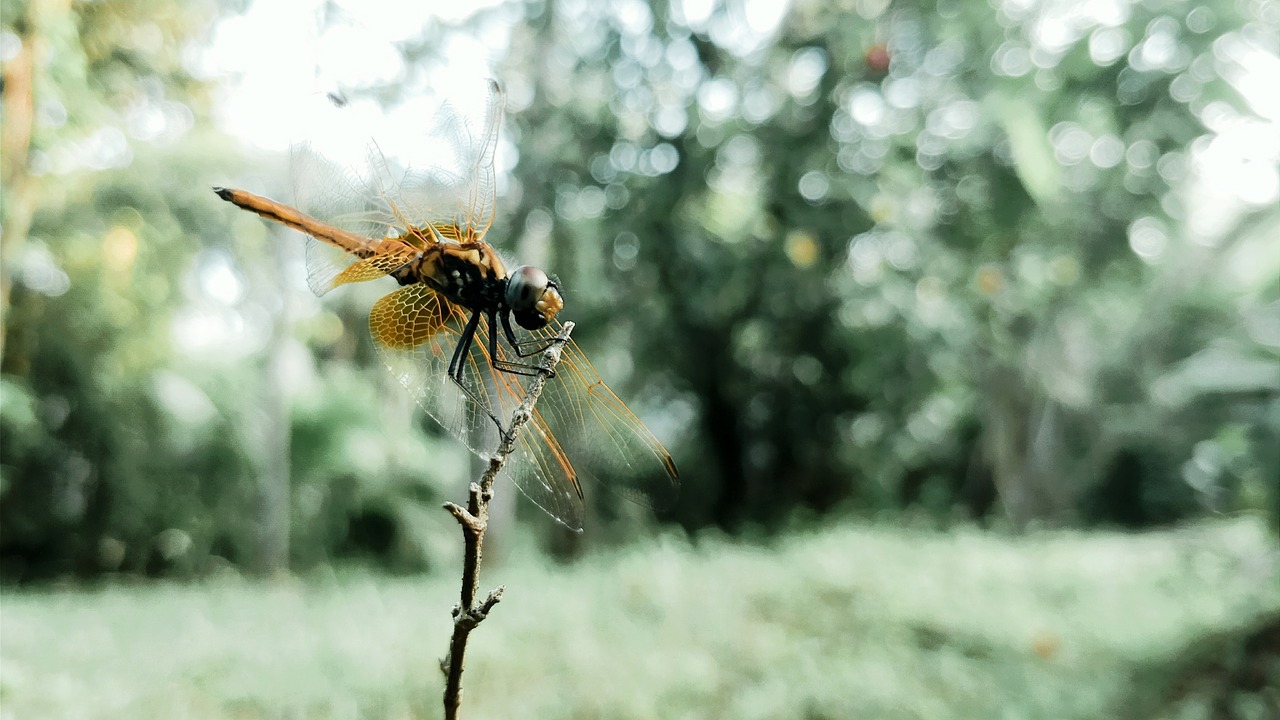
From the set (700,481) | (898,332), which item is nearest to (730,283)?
(898,332)

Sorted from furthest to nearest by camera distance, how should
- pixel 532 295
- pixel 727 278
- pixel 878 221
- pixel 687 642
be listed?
pixel 727 278 → pixel 878 221 → pixel 687 642 → pixel 532 295

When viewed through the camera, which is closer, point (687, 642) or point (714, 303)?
point (687, 642)

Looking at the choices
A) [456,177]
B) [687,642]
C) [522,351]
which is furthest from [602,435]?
[687,642]

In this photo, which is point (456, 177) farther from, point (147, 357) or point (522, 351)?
point (147, 357)

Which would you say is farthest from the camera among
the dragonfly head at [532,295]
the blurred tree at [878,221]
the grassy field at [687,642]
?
the blurred tree at [878,221]

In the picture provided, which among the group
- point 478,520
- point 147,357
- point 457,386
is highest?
point 147,357

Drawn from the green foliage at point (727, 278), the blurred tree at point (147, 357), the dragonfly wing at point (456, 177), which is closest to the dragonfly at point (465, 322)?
the dragonfly wing at point (456, 177)

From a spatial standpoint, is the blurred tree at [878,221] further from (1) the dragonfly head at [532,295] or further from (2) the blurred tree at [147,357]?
(1) the dragonfly head at [532,295]
